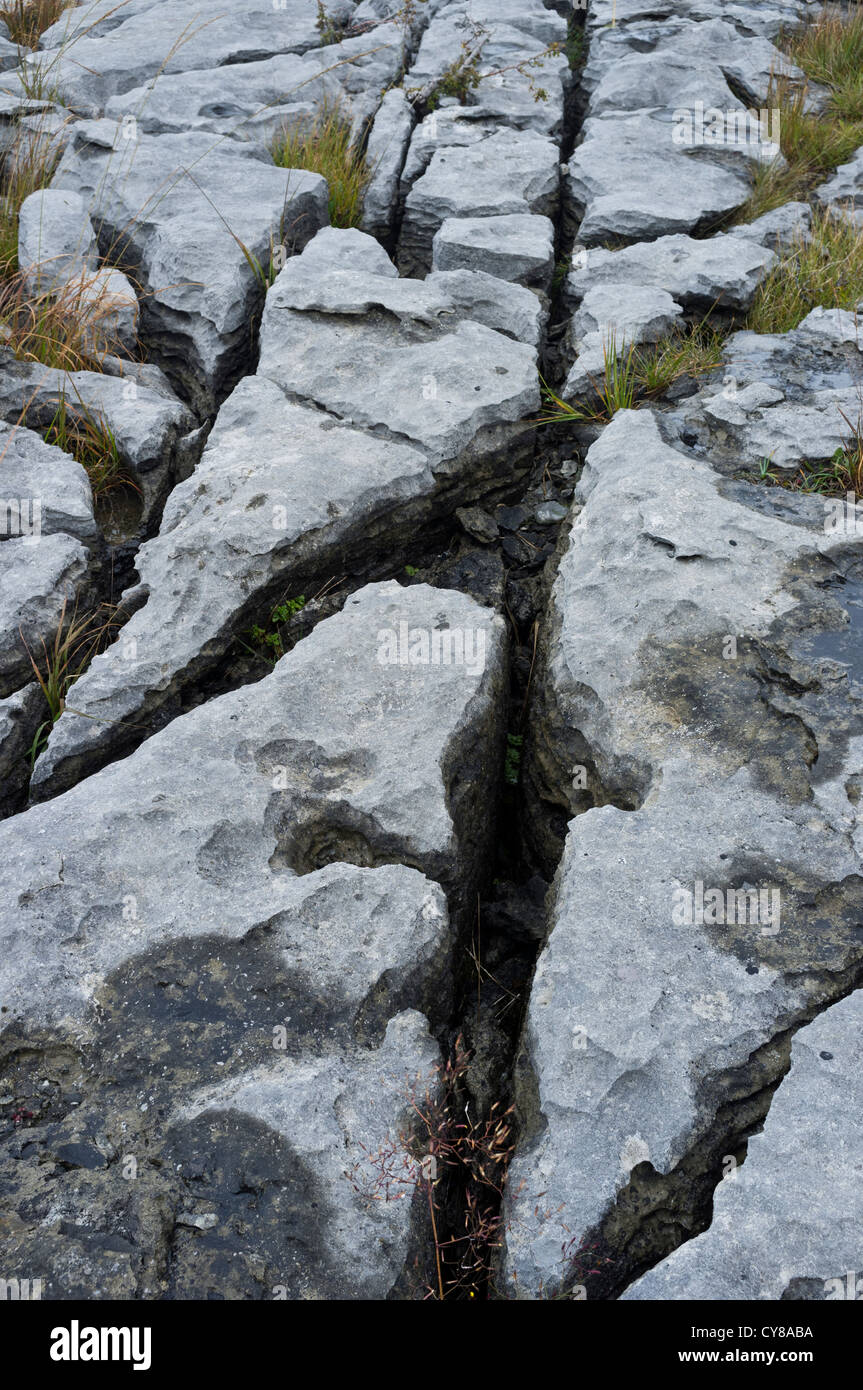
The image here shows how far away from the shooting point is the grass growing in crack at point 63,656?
389 centimetres

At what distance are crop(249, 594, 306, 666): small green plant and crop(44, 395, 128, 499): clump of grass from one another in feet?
4.42

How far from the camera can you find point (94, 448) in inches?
193

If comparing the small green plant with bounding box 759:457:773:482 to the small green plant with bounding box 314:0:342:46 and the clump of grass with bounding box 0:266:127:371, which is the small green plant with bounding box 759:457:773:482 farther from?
the small green plant with bounding box 314:0:342:46

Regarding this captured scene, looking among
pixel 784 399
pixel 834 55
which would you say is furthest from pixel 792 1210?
pixel 834 55

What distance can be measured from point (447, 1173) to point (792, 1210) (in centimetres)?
89

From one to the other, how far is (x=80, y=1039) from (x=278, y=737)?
3.71 feet

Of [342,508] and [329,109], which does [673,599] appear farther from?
[329,109]

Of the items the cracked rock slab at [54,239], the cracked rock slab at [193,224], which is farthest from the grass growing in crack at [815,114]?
the cracked rock slab at [54,239]

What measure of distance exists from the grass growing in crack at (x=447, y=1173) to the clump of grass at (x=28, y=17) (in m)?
9.67

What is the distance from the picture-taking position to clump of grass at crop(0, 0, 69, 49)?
8.60m

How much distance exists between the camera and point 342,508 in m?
4.27

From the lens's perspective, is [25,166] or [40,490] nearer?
[40,490]

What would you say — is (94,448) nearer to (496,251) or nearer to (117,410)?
(117,410)

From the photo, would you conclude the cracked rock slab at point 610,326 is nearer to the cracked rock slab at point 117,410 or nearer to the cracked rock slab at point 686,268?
the cracked rock slab at point 686,268
